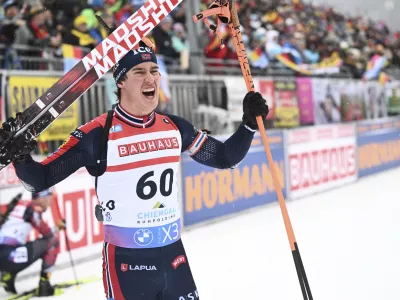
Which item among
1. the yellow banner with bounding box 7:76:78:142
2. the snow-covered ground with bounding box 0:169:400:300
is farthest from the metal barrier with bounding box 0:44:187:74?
the snow-covered ground with bounding box 0:169:400:300

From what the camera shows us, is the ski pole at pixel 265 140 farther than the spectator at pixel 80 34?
No

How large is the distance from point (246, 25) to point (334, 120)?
340cm

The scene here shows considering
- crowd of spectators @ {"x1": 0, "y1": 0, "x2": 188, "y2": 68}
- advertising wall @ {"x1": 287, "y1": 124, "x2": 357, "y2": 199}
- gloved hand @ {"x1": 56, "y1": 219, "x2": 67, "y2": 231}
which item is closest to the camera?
gloved hand @ {"x1": 56, "y1": 219, "x2": 67, "y2": 231}

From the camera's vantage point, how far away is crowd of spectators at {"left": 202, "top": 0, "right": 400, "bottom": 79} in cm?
1420

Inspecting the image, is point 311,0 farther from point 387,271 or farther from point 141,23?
point 141,23

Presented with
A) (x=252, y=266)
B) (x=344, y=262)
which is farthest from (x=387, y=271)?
(x=252, y=266)

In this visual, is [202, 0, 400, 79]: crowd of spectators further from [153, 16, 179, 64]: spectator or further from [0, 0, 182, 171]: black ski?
[0, 0, 182, 171]: black ski

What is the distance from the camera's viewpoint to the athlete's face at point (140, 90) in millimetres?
3209

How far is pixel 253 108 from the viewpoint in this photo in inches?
136

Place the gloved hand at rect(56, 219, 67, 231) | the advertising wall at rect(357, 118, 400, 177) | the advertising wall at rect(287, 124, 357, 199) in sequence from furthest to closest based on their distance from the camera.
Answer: the advertising wall at rect(357, 118, 400, 177), the advertising wall at rect(287, 124, 357, 199), the gloved hand at rect(56, 219, 67, 231)

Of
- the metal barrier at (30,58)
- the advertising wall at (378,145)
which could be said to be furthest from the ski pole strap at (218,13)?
the advertising wall at (378,145)

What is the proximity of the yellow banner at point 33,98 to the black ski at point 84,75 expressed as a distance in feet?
12.7

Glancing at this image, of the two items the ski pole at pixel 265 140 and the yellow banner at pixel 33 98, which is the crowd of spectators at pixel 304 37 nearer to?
the yellow banner at pixel 33 98

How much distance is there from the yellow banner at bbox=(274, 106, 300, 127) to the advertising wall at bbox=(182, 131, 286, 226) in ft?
3.93
